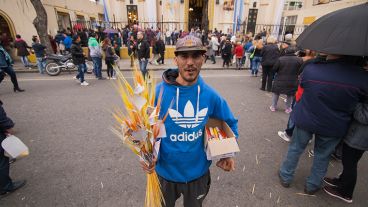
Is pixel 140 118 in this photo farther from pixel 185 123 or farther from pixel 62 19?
pixel 62 19

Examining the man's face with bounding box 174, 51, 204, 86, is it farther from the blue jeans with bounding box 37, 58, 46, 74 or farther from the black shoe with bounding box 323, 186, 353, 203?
the blue jeans with bounding box 37, 58, 46, 74

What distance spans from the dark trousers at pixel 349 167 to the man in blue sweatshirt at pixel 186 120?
1.65m

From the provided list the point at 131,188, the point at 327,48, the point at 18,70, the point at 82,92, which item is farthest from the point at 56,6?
the point at 327,48

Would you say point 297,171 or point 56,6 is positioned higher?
point 56,6

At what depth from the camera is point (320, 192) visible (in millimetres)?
2805

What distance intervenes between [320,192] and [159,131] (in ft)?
8.81

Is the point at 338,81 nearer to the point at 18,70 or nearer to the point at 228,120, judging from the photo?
the point at 228,120

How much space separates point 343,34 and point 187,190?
2.14 meters

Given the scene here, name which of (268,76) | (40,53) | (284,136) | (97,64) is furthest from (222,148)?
(40,53)

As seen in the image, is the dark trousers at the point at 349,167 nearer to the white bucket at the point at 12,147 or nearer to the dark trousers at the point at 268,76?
the white bucket at the point at 12,147

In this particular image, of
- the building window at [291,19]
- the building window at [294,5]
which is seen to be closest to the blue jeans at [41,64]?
the building window at [291,19]

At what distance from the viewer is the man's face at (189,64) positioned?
5.13 ft

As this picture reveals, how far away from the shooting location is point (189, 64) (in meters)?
1.56

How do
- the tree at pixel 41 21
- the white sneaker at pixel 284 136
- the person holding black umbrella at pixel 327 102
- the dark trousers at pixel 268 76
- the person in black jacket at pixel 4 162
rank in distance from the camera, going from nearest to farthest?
the person holding black umbrella at pixel 327 102, the person in black jacket at pixel 4 162, the white sneaker at pixel 284 136, the dark trousers at pixel 268 76, the tree at pixel 41 21
